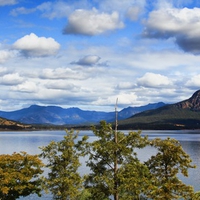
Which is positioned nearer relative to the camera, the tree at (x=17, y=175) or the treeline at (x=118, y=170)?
the treeline at (x=118, y=170)

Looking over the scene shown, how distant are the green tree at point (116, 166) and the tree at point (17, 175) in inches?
448

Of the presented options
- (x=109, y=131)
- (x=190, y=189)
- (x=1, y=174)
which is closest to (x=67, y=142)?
(x=109, y=131)

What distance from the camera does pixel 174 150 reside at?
1506 inches

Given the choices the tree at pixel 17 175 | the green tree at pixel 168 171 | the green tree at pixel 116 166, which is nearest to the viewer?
the green tree at pixel 168 171

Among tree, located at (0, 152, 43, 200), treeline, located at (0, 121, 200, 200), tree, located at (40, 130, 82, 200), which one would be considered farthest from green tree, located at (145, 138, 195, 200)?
tree, located at (0, 152, 43, 200)

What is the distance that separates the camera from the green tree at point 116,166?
3619cm

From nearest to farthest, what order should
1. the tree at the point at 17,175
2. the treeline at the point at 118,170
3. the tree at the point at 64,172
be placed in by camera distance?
the treeline at the point at 118,170, the tree at the point at 64,172, the tree at the point at 17,175

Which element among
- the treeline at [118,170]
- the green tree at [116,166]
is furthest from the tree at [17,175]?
the green tree at [116,166]

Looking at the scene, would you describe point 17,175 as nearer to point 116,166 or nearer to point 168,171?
point 116,166

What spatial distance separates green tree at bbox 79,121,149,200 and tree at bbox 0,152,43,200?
11375 mm

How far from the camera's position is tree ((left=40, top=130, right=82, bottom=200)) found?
1630 inches

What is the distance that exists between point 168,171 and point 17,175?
21.3 meters

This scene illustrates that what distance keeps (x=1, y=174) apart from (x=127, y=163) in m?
18.1

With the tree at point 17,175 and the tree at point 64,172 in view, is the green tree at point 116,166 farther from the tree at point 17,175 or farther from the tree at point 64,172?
the tree at point 17,175
